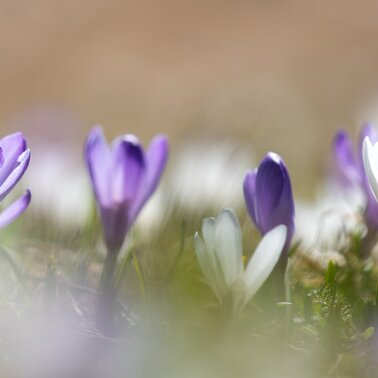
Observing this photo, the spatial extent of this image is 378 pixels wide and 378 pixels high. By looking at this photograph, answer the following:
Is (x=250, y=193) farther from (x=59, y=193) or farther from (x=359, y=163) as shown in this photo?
(x=59, y=193)

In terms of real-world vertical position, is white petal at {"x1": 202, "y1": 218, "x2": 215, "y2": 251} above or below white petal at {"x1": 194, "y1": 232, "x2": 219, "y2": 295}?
above

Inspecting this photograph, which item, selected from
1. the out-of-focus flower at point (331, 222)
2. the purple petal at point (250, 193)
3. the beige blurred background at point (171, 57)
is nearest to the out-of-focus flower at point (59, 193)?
the out-of-focus flower at point (331, 222)

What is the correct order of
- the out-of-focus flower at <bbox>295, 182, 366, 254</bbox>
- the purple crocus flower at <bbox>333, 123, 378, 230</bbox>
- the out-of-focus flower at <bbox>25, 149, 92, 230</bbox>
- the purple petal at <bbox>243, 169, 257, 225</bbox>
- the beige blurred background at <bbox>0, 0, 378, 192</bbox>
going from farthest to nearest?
the beige blurred background at <bbox>0, 0, 378, 192</bbox>
the out-of-focus flower at <bbox>25, 149, 92, 230</bbox>
the out-of-focus flower at <bbox>295, 182, 366, 254</bbox>
the purple crocus flower at <bbox>333, 123, 378, 230</bbox>
the purple petal at <bbox>243, 169, 257, 225</bbox>

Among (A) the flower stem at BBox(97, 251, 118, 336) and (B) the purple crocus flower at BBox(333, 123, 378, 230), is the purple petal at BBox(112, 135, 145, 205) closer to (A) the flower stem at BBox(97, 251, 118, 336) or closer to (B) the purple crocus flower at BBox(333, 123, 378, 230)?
(A) the flower stem at BBox(97, 251, 118, 336)

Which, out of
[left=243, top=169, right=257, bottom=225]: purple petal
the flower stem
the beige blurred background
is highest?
the beige blurred background

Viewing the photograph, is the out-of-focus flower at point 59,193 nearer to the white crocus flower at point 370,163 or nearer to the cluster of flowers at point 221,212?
the cluster of flowers at point 221,212

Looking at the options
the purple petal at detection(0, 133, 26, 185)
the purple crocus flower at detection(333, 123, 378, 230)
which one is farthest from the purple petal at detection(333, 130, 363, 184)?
the purple petal at detection(0, 133, 26, 185)

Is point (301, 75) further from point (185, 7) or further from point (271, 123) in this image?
point (271, 123)

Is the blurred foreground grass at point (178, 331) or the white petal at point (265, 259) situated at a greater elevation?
the white petal at point (265, 259)
